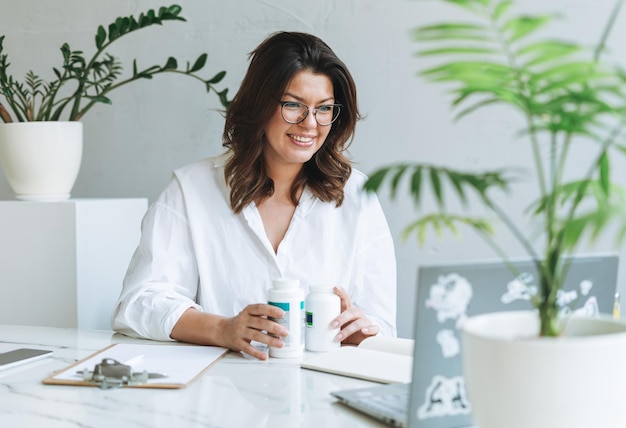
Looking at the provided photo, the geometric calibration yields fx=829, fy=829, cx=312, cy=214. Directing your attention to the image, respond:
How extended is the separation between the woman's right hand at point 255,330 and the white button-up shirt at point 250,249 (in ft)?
1.35

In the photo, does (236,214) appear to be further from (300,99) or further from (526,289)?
(526,289)

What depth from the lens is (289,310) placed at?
1.61 metres

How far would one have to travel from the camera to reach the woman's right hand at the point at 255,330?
1.61 metres

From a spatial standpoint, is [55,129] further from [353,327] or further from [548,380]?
[548,380]

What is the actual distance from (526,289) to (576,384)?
265 millimetres

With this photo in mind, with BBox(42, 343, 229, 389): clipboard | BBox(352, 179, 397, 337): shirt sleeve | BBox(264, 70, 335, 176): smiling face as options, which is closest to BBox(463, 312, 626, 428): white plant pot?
BBox(42, 343, 229, 389): clipboard

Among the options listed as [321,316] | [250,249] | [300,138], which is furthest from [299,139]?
[321,316]

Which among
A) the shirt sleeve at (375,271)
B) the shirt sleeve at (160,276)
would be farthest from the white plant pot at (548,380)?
the shirt sleeve at (375,271)

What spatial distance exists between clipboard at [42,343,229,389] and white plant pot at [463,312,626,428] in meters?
0.67

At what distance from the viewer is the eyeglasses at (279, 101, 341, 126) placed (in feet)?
6.91

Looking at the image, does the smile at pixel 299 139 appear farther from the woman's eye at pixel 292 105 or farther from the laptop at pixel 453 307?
the laptop at pixel 453 307

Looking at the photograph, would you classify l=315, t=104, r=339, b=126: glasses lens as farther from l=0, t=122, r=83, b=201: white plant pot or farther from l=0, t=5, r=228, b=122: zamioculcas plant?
l=0, t=122, r=83, b=201: white plant pot

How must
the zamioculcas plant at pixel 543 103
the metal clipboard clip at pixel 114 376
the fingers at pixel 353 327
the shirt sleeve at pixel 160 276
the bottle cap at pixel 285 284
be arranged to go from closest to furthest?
1. the zamioculcas plant at pixel 543 103
2. the metal clipboard clip at pixel 114 376
3. the bottle cap at pixel 285 284
4. the fingers at pixel 353 327
5. the shirt sleeve at pixel 160 276

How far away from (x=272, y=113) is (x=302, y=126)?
0.09 meters
